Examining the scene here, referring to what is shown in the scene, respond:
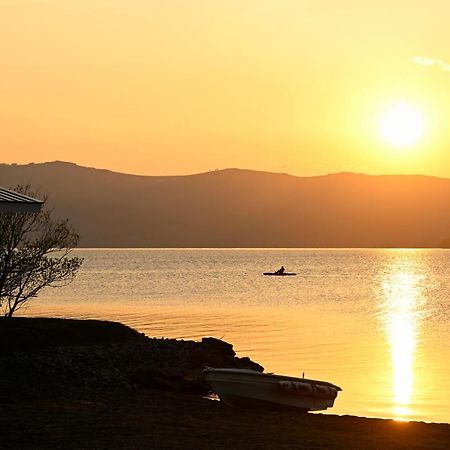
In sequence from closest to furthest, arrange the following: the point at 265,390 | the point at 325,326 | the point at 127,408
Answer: the point at 127,408 < the point at 265,390 < the point at 325,326

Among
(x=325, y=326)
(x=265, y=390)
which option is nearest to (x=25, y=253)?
(x=265, y=390)

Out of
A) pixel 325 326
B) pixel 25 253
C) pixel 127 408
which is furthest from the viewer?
pixel 325 326

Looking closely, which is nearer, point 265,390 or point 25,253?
point 265,390

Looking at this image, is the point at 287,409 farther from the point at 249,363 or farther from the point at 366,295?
the point at 366,295

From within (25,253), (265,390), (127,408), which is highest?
(25,253)

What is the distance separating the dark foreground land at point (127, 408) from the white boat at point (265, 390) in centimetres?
61

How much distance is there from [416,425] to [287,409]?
4.98 meters

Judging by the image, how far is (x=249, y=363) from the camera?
148 feet

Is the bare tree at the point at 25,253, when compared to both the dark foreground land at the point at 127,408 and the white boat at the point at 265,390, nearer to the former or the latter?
the dark foreground land at the point at 127,408

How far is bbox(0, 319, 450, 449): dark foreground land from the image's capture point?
69.2 ft

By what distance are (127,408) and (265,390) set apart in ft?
15.7

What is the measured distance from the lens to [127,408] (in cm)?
2638

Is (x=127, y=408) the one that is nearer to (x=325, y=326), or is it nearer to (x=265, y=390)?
(x=265, y=390)

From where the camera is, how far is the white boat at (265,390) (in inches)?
1156
